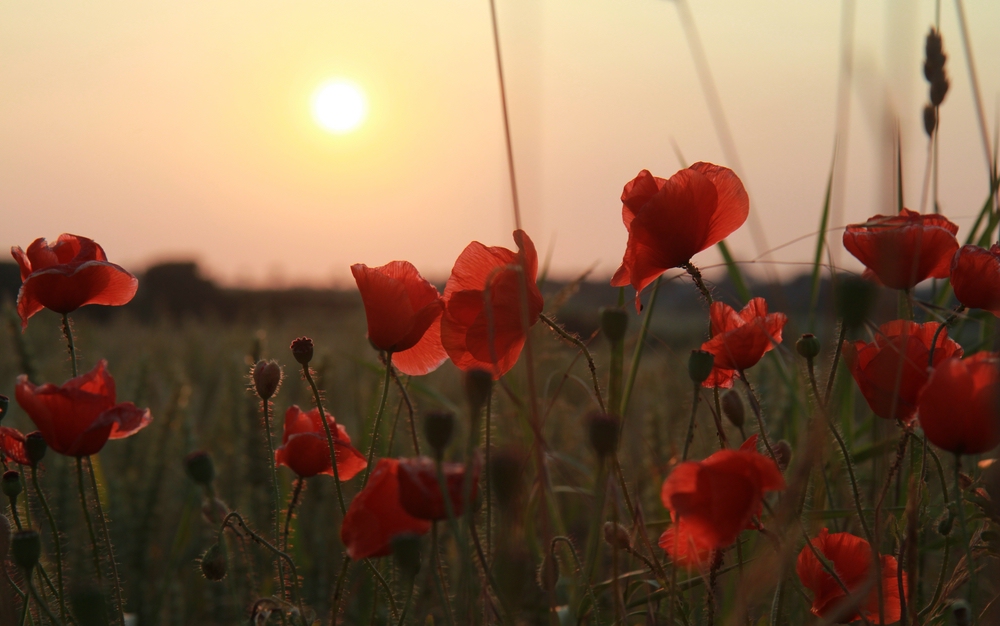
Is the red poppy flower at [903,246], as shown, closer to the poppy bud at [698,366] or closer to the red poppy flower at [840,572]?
the poppy bud at [698,366]

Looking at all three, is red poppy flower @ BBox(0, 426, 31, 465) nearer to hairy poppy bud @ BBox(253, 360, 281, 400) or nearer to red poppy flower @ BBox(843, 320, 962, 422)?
hairy poppy bud @ BBox(253, 360, 281, 400)

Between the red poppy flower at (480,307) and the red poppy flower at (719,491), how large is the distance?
27 cm

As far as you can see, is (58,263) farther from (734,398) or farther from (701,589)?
(701,589)

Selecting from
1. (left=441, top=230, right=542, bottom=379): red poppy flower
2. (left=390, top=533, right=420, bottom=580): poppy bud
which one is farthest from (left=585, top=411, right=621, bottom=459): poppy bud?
(left=441, top=230, right=542, bottom=379): red poppy flower

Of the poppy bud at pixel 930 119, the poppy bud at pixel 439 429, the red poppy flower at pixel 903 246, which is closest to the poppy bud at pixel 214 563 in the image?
the poppy bud at pixel 439 429

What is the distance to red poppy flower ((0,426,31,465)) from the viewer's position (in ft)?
3.08

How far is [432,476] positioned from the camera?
694mm

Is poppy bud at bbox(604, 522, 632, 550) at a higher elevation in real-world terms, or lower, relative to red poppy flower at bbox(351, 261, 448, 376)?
lower

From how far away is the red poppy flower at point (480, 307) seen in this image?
0.95 m

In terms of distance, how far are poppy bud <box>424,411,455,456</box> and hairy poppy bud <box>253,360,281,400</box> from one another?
1.16ft

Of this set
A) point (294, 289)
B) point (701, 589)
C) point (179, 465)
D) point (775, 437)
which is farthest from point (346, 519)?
point (294, 289)

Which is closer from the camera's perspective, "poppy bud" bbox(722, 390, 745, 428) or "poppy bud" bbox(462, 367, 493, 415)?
"poppy bud" bbox(462, 367, 493, 415)

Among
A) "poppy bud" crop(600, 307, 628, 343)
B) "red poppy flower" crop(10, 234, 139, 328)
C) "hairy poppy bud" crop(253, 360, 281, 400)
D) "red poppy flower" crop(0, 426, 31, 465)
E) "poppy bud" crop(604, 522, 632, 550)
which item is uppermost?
"red poppy flower" crop(10, 234, 139, 328)

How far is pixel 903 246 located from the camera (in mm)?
890
